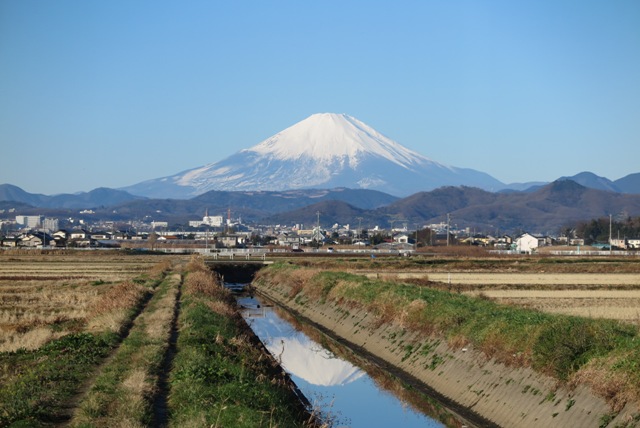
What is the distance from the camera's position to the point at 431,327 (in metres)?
21.0

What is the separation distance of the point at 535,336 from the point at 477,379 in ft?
5.21

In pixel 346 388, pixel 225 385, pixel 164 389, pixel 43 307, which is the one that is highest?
pixel 225 385

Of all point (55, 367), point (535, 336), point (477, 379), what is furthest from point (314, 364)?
point (55, 367)

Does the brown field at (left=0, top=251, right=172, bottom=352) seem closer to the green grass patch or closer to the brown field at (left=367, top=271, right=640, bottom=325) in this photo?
the green grass patch

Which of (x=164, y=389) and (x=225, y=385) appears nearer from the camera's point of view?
(x=225, y=385)

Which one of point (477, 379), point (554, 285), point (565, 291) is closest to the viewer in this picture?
point (477, 379)

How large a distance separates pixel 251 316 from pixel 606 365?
21.3m

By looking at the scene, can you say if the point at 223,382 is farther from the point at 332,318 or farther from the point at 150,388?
the point at 332,318

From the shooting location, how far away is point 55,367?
585 inches

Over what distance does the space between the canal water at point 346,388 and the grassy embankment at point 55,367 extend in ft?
11.6

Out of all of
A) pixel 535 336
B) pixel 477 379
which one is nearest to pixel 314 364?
pixel 477 379

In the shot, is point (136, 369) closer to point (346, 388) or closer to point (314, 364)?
point (346, 388)

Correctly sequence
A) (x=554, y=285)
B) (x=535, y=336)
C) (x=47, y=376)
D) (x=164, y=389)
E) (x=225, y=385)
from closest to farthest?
(x=225, y=385) < (x=164, y=389) < (x=47, y=376) < (x=535, y=336) < (x=554, y=285)

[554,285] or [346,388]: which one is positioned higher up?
[554,285]
